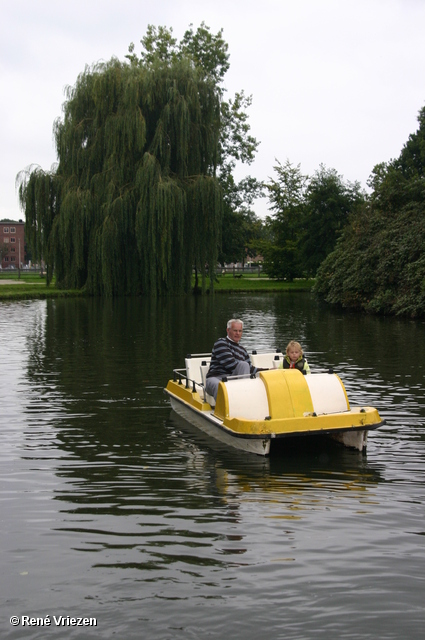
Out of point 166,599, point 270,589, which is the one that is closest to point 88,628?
point 166,599

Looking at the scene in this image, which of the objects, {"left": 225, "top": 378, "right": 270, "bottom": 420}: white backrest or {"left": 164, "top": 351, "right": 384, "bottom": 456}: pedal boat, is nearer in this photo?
{"left": 164, "top": 351, "right": 384, "bottom": 456}: pedal boat

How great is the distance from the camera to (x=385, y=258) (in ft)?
115

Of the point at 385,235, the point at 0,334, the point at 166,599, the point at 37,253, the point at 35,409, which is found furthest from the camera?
the point at 37,253

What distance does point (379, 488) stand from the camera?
765 centimetres

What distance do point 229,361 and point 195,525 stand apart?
4.15 meters

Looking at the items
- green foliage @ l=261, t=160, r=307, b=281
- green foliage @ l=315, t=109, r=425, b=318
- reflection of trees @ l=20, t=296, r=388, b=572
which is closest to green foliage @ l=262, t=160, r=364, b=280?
green foliage @ l=261, t=160, r=307, b=281

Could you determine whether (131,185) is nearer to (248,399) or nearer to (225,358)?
(225,358)

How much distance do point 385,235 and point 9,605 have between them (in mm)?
33295

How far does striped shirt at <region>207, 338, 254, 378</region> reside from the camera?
10.4 m

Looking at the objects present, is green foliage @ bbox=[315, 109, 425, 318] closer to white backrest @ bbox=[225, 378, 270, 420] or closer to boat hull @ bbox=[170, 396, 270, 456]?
boat hull @ bbox=[170, 396, 270, 456]

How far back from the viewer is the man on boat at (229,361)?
1035 cm

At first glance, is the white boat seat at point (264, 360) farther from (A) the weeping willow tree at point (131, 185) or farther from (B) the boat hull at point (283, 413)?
(A) the weeping willow tree at point (131, 185)

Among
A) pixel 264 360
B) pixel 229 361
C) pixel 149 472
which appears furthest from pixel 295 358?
pixel 149 472

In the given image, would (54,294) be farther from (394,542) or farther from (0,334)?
(394,542)
